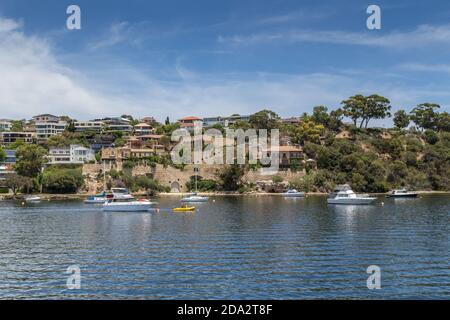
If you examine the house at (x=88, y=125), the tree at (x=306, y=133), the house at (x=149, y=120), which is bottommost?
the tree at (x=306, y=133)

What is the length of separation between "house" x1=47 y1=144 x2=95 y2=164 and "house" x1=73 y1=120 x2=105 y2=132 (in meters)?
27.3

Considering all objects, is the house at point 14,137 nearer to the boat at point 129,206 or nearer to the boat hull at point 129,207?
the boat at point 129,206

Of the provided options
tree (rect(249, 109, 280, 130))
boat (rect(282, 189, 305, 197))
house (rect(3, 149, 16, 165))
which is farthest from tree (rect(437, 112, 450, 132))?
house (rect(3, 149, 16, 165))

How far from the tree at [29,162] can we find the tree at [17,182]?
72.1 inches

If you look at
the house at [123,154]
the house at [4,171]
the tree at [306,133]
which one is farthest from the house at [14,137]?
the tree at [306,133]

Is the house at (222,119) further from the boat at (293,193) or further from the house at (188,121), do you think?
the boat at (293,193)

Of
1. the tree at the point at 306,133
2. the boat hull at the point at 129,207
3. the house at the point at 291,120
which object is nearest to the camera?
the boat hull at the point at 129,207

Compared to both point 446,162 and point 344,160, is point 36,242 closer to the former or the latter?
point 344,160

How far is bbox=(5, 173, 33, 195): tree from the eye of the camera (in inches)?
3824

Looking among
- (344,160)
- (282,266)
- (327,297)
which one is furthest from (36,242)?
(344,160)

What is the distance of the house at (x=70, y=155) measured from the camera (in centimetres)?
11088

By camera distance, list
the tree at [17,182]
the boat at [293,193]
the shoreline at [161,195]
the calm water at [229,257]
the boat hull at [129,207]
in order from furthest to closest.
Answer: the tree at [17,182]
the shoreline at [161,195]
the boat at [293,193]
the boat hull at [129,207]
the calm water at [229,257]

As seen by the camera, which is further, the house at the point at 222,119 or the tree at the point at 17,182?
the house at the point at 222,119

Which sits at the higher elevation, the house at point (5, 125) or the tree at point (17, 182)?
the house at point (5, 125)
